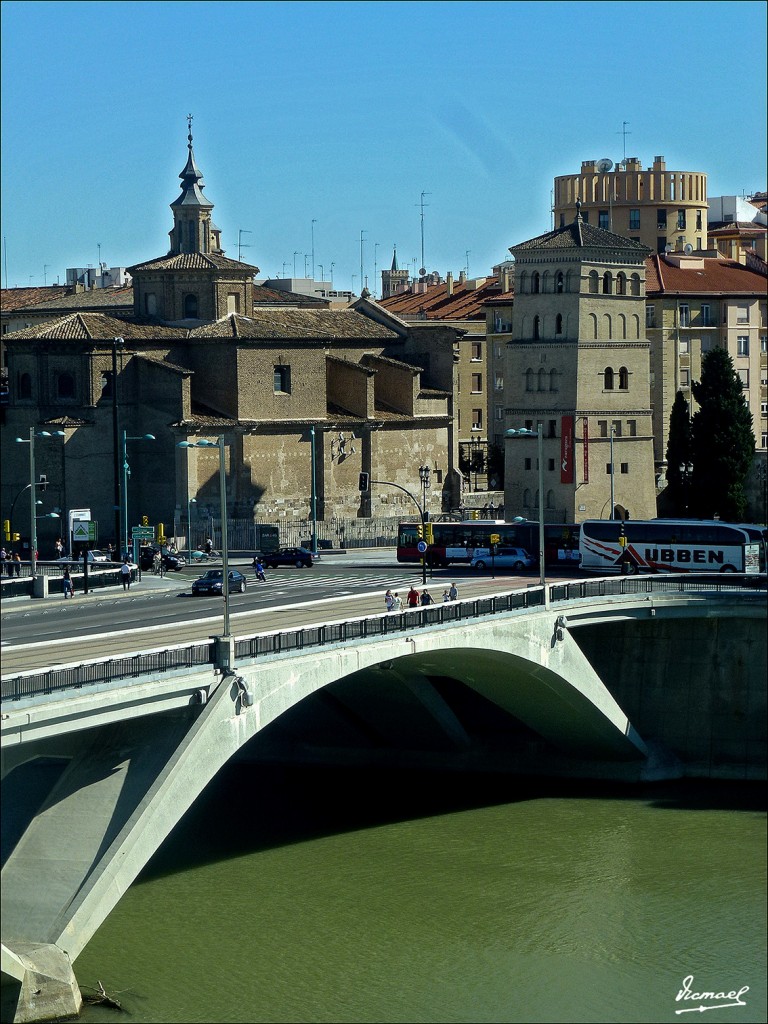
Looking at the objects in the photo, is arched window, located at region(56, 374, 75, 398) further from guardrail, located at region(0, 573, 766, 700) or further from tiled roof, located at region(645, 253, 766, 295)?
guardrail, located at region(0, 573, 766, 700)

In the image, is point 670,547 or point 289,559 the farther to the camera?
point 289,559

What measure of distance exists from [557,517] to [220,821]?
Result: 41.4 m

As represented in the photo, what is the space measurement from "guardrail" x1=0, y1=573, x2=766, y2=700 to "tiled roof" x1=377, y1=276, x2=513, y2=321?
185 ft

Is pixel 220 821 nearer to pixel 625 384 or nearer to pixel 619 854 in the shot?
pixel 619 854

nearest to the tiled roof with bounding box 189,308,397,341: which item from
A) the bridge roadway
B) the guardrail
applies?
the guardrail

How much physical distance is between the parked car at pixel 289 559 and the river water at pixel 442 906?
1908 cm

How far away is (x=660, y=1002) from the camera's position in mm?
34719

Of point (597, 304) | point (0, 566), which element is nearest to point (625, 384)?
point (597, 304)

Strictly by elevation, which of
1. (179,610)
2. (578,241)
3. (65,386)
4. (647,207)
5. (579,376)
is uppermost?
(647,207)

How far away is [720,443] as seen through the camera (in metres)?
85.0

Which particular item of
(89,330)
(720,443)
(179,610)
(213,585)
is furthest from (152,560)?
(720,443)

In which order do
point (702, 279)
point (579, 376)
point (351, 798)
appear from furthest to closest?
point (702, 279) < point (579, 376) < point (351, 798)

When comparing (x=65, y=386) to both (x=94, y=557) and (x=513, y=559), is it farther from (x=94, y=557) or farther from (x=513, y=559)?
(x=513, y=559)

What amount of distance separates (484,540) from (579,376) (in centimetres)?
1633
